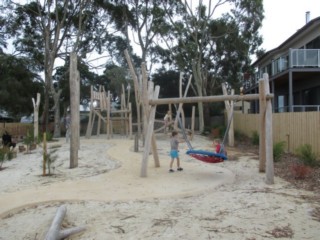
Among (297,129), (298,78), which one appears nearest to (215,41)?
(298,78)

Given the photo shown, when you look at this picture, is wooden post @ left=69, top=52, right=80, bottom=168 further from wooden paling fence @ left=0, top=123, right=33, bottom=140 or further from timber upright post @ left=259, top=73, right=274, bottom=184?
wooden paling fence @ left=0, top=123, right=33, bottom=140

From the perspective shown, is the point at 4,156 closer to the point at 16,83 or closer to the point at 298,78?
the point at 298,78

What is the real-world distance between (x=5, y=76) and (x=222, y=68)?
20327 millimetres

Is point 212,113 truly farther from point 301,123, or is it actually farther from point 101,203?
point 101,203

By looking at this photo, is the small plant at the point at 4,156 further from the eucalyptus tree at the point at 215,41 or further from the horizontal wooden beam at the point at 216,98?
the eucalyptus tree at the point at 215,41

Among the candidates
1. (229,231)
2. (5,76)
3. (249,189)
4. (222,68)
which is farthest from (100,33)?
(229,231)

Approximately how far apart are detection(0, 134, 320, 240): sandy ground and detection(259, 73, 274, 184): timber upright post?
1.09ft

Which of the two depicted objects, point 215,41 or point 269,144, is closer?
point 269,144

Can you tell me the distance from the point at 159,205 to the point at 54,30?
90.1 feet

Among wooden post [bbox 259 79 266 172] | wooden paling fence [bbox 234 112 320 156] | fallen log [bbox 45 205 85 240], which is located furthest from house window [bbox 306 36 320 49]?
fallen log [bbox 45 205 85 240]

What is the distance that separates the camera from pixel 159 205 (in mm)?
6766

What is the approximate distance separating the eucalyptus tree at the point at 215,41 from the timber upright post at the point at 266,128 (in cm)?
1908

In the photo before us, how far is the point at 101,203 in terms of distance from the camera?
6902 mm

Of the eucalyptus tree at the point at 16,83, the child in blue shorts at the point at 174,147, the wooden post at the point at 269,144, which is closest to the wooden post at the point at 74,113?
the child in blue shorts at the point at 174,147
